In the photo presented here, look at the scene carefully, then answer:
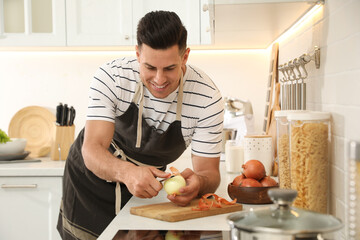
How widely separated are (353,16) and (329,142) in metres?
0.37

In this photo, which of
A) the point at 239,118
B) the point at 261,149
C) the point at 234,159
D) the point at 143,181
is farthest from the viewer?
the point at 239,118

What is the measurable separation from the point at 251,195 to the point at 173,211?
28 centimetres

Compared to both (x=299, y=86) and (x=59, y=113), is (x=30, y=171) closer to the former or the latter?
(x=59, y=113)

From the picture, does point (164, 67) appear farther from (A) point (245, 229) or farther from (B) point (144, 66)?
(A) point (245, 229)

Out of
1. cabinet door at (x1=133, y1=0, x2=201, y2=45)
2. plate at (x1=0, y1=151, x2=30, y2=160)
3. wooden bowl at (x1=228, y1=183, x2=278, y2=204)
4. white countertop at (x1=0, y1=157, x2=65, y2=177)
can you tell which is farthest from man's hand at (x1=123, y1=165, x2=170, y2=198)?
plate at (x1=0, y1=151, x2=30, y2=160)

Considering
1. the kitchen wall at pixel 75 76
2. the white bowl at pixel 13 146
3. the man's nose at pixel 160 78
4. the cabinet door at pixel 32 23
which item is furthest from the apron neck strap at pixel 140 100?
the kitchen wall at pixel 75 76

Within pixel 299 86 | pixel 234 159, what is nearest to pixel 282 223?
pixel 299 86

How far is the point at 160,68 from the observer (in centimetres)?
159

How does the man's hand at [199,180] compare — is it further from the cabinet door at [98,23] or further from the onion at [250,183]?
the cabinet door at [98,23]

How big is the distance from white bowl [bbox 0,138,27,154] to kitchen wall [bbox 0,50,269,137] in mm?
385

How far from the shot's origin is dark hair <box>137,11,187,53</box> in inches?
62.6

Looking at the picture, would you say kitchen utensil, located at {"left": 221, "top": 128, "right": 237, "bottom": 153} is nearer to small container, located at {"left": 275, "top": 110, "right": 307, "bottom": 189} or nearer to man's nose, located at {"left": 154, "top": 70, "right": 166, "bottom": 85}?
small container, located at {"left": 275, "top": 110, "right": 307, "bottom": 189}

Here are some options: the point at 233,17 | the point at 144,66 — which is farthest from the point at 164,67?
the point at 233,17

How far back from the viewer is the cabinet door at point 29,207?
2760 millimetres
